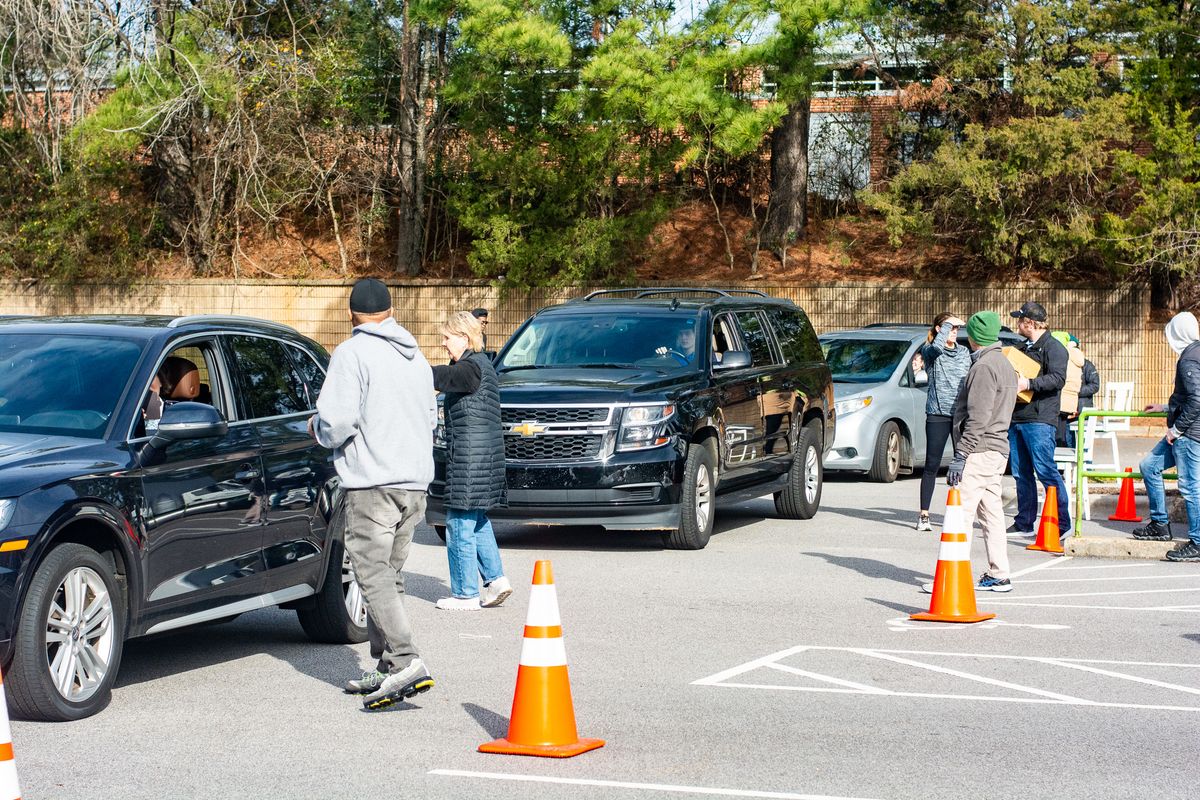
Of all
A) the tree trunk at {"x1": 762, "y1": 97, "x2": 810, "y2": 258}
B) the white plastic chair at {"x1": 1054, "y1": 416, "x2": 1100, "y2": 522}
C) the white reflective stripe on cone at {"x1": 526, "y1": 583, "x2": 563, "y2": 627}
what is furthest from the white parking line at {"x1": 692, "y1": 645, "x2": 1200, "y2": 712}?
the tree trunk at {"x1": 762, "y1": 97, "x2": 810, "y2": 258}

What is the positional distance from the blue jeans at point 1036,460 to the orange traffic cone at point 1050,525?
0.13m

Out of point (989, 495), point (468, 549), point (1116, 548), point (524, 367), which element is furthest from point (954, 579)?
point (524, 367)

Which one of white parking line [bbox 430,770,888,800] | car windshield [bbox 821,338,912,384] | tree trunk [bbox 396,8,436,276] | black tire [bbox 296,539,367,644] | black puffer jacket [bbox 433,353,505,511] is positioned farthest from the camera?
tree trunk [bbox 396,8,436,276]

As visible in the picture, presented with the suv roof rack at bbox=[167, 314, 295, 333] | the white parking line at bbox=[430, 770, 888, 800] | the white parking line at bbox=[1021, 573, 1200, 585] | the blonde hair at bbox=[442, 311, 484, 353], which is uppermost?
the suv roof rack at bbox=[167, 314, 295, 333]

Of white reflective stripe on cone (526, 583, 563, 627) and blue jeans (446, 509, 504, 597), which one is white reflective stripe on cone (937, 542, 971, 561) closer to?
blue jeans (446, 509, 504, 597)

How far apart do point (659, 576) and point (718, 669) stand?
3.59m

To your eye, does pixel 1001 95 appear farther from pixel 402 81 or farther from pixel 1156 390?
pixel 402 81

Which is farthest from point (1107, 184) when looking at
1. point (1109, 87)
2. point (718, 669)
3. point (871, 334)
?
point (718, 669)

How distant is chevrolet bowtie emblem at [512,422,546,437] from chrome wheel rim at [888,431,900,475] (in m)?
7.74

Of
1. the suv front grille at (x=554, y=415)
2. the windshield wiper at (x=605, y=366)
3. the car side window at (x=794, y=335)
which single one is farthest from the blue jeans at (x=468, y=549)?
the car side window at (x=794, y=335)

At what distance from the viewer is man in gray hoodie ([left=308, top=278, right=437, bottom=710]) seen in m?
7.32

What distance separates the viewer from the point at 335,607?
9.19 meters

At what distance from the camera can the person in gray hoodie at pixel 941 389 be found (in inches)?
598

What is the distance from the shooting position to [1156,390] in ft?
88.9
